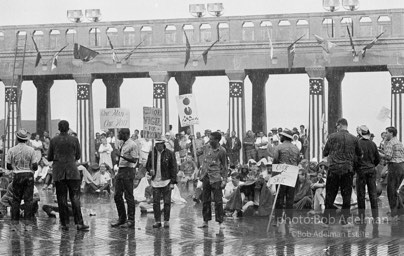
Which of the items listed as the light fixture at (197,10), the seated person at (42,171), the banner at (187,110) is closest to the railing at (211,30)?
the light fixture at (197,10)

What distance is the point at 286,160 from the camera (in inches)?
638

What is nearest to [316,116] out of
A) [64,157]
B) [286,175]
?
[286,175]

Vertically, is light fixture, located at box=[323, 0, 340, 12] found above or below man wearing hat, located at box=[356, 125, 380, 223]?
above

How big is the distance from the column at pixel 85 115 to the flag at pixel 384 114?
34.0 feet

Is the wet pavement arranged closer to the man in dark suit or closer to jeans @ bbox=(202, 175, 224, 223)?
jeans @ bbox=(202, 175, 224, 223)

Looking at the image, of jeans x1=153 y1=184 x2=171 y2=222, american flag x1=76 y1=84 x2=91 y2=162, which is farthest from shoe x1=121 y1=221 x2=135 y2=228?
american flag x1=76 y1=84 x2=91 y2=162

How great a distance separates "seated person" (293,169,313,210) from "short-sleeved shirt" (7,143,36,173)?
17.2ft

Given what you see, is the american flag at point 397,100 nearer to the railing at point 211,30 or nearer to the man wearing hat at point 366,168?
the railing at point 211,30

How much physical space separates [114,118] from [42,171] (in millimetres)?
10322

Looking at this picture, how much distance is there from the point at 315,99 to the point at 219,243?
852 inches

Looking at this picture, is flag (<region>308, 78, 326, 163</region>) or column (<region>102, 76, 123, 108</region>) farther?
column (<region>102, 76, 123, 108</region>)

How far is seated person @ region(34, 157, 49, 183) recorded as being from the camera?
3002cm

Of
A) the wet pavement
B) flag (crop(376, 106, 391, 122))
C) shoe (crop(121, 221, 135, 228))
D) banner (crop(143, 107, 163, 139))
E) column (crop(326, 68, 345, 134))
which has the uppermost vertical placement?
column (crop(326, 68, 345, 134))

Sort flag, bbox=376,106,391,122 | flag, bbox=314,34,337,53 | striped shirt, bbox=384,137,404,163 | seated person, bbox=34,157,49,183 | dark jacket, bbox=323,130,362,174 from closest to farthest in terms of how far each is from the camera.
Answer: dark jacket, bbox=323,130,362,174 < striped shirt, bbox=384,137,404,163 < seated person, bbox=34,157,49,183 < flag, bbox=376,106,391,122 < flag, bbox=314,34,337,53
